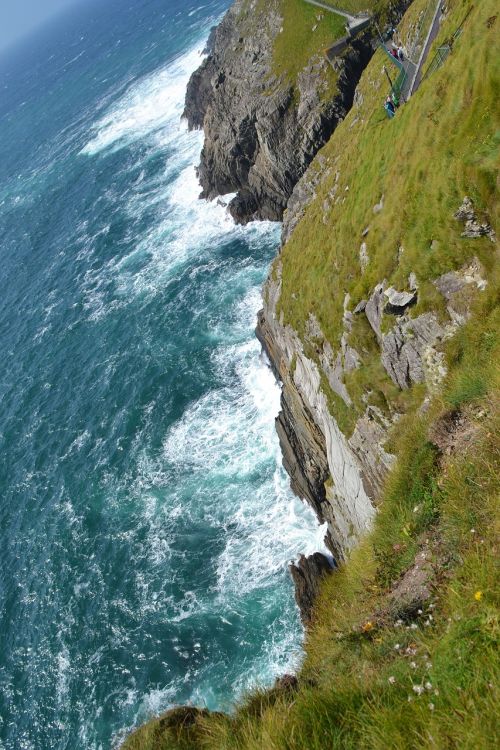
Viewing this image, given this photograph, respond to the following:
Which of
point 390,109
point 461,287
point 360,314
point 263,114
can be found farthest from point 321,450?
point 263,114

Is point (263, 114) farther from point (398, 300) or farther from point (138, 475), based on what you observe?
point (398, 300)

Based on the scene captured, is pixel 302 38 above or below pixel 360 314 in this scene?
above

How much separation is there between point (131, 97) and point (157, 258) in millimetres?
82574

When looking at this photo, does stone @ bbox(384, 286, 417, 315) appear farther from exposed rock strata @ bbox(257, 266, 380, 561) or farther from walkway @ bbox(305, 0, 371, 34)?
walkway @ bbox(305, 0, 371, 34)

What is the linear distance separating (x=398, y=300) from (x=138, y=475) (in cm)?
3229

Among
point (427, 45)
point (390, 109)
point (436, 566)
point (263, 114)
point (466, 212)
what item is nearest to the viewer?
point (436, 566)

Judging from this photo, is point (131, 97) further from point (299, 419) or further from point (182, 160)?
point (299, 419)

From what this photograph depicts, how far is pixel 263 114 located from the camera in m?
69.6

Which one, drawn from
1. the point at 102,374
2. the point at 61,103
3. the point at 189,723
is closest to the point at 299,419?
the point at 189,723

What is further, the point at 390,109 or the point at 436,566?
the point at 390,109

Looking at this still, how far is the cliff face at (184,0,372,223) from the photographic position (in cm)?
6594

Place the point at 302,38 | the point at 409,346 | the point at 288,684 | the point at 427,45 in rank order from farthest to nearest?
the point at 302,38 < the point at 427,45 < the point at 409,346 < the point at 288,684

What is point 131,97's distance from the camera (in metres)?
135

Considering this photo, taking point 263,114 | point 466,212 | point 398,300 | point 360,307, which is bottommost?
point 360,307
